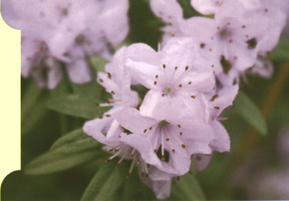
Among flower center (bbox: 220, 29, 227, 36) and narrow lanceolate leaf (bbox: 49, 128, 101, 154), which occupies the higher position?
flower center (bbox: 220, 29, 227, 36)

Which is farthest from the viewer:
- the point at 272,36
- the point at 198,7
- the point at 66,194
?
the point at 66,194

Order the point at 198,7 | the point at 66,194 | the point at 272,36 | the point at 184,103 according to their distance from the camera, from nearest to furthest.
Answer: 1. the point at 184,103
2. the point at 198,7
3. the point at 272,36
4. the point at 66,194

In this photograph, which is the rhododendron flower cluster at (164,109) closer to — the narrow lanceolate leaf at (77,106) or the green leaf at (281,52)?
the narrow lanceolate leaf at (77,106)

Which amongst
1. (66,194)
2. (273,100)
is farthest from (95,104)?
(273,100)

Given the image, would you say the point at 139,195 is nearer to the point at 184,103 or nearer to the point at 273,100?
the point at 184,103

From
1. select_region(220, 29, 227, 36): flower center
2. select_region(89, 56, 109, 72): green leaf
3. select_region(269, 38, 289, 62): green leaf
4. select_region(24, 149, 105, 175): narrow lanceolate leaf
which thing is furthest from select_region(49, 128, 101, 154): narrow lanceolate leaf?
select_region(269, 38, 289, 62): green leaf

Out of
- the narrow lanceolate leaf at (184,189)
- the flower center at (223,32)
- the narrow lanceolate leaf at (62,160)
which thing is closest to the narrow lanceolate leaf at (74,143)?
the narrow lanceolate leaf at (62,160)

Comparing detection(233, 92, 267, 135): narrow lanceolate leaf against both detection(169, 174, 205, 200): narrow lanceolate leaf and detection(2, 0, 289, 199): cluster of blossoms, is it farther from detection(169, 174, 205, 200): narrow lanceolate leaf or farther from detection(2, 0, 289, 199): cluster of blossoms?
detection(169, 174, 205, 200): narrow lanceolate leaf
